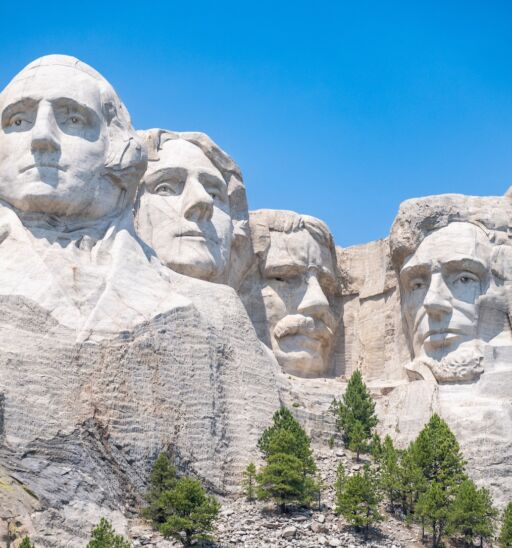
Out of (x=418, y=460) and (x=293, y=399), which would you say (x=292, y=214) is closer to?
(x=293, y=399)

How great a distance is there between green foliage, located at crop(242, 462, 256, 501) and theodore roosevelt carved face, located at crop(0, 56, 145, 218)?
3679 mm

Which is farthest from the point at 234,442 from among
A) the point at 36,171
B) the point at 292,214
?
the point at 292,214

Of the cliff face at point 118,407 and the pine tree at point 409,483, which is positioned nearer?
the cliff face at point 118,407

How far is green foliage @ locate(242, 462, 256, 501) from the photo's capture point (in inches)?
923

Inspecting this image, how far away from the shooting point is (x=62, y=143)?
970 inches

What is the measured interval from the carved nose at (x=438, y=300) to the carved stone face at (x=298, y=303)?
1.92 m

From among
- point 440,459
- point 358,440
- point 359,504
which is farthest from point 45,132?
point 440,459

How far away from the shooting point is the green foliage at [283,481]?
23.0 m

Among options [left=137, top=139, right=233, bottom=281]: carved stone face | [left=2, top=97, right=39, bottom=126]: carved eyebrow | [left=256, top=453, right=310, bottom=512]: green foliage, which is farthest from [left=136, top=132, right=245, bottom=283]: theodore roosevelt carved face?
[left=256, top=453, right=310, bottom=512]: green foliage

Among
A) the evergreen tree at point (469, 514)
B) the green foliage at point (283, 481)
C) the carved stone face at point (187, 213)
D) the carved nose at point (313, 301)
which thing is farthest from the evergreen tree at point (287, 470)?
the carved nose at point (313, 301)

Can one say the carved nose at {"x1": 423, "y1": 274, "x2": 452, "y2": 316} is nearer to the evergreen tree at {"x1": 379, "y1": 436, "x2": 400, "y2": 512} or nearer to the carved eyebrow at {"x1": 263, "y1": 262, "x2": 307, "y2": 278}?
the carved eyebrow at {"x1": 263, "y1": 262, "x2": 307, "y2": 278}

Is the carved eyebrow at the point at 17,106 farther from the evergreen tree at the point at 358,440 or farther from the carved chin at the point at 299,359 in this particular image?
the evergreen tree at the point at 358,440

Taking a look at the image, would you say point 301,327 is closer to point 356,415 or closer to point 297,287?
point 297,287

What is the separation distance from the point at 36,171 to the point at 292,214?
5.73 metres
